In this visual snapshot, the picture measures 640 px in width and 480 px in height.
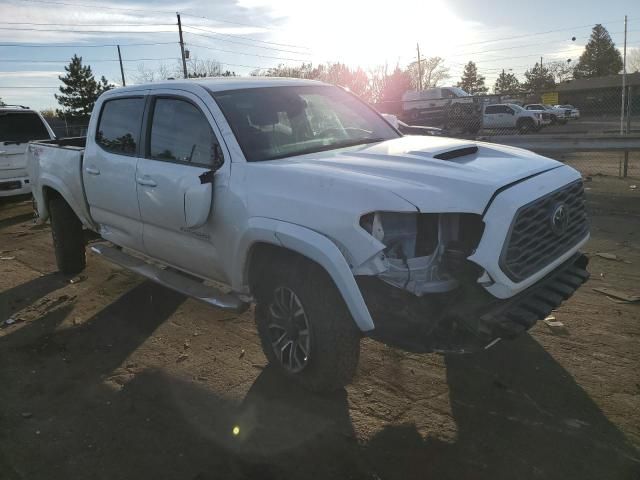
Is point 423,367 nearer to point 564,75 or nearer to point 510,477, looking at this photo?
point 510,477

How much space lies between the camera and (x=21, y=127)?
11.0 m

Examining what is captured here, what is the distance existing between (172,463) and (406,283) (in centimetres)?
159

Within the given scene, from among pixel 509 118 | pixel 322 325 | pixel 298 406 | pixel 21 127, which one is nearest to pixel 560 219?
pixel 322 325

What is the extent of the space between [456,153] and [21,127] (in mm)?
10185

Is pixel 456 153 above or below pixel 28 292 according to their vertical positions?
above

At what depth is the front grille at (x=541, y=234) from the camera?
2.98 meters

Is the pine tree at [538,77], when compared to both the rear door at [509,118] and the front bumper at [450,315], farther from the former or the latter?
the front bumper at [450,315]

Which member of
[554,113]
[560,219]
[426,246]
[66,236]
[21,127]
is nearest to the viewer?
[426,246]

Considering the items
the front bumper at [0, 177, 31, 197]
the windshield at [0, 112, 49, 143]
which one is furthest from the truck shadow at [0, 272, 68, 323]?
the windshield at [0, 112, 49, 143]

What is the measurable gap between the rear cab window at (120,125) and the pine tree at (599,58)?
97190 mm

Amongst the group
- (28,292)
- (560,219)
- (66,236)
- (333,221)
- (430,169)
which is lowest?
(28,292)

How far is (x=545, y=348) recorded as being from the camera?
4012mm

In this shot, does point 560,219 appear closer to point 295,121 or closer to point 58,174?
point 295,121

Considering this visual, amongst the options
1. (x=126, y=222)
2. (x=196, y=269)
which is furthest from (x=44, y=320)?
(x=196, y=269)
